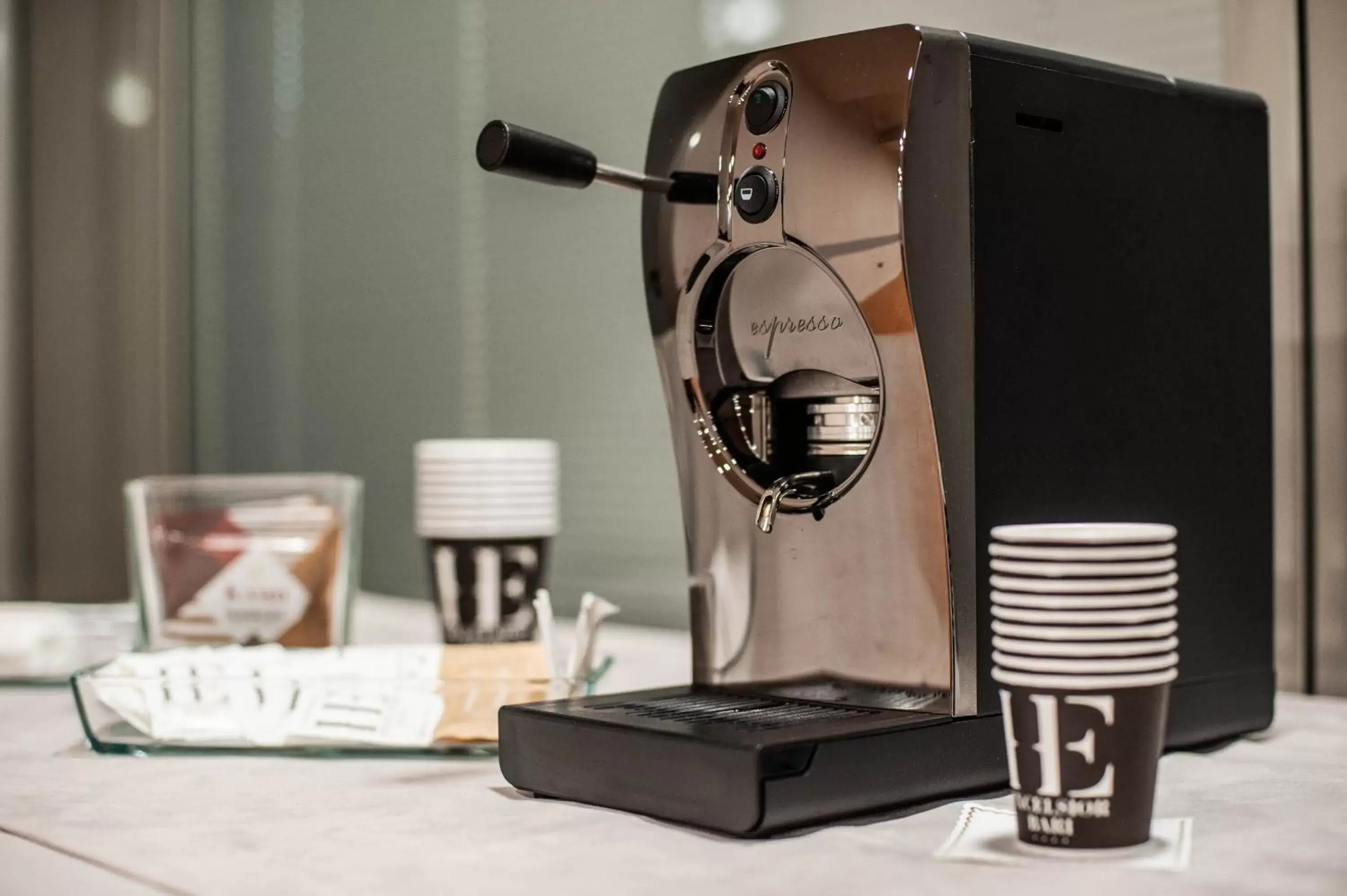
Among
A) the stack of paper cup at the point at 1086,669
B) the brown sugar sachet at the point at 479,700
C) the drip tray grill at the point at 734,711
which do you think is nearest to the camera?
the stack of paper cup at the point at 1086,669

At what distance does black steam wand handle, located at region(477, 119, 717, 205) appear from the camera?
2.39 feet

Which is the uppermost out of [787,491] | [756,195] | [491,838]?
[756,195]

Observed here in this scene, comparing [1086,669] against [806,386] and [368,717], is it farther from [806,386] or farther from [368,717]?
[368,717]

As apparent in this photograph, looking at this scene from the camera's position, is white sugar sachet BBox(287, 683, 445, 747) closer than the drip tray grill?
No

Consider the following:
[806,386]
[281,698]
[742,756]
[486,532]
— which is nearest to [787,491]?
[806,386]

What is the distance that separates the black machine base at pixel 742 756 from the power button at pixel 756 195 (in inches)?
9.2

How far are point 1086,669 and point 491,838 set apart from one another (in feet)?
0.84

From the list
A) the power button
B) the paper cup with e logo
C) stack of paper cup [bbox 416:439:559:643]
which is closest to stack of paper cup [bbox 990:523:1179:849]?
the paper cup with e logo

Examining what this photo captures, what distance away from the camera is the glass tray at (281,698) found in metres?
0.80

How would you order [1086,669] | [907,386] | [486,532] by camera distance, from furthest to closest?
[486,532] < [907,386] < [1086,669]

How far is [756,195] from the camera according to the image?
71cm

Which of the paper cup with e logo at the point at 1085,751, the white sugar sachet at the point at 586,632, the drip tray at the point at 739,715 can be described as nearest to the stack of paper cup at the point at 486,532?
the white sugar sachet at the point at 586,632

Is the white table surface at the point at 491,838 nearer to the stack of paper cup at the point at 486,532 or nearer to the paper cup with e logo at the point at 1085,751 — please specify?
the paper cup with e logo at the point at 1085,751

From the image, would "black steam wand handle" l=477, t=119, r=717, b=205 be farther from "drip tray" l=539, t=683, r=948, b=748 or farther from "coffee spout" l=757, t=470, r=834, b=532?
"drip tray" l=539, t=683, r=948, b=748
